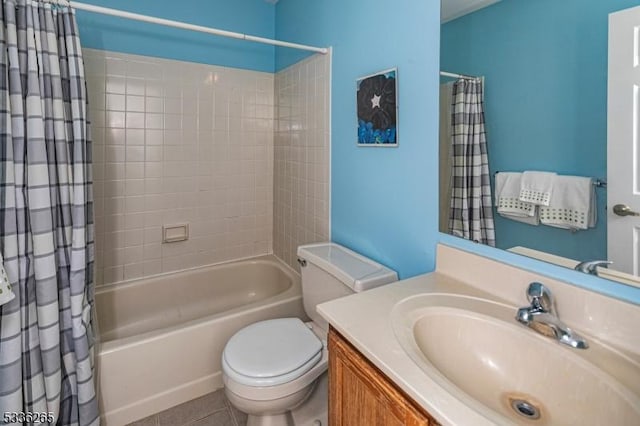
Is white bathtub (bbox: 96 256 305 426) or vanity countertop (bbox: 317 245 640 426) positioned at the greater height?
vanity countertop (bbox: 317 245 640 426)

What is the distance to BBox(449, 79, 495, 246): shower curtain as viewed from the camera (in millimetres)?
1082

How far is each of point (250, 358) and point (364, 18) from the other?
1.55m

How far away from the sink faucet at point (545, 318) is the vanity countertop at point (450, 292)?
31 mm

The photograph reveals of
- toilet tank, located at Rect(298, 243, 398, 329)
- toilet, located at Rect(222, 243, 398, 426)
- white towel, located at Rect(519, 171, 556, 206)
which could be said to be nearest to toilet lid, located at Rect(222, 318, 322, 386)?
toilet, located at Rect(222, 243, 398, 426)

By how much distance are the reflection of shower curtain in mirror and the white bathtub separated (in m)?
1.05

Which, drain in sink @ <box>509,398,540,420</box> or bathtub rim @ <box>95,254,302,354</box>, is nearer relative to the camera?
drain in sink @ <box>509,398,540,420</box>

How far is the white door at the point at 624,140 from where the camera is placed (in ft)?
2.41

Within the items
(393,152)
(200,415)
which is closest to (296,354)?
(200,415)

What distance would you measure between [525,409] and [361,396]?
0.36 meters

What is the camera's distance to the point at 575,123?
83 cm

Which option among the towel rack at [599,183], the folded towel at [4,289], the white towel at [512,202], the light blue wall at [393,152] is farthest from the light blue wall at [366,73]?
the folded towel at [4,289]

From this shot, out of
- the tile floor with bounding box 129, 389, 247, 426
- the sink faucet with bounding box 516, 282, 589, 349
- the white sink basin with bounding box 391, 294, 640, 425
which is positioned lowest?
the tile floor with bounding box 129, 389, 247, 426

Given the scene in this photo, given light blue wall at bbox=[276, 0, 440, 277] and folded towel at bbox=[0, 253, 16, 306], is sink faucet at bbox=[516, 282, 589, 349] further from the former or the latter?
folded towel at bbox=[0, 253, 16, 306]

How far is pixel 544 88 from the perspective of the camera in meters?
0.90
